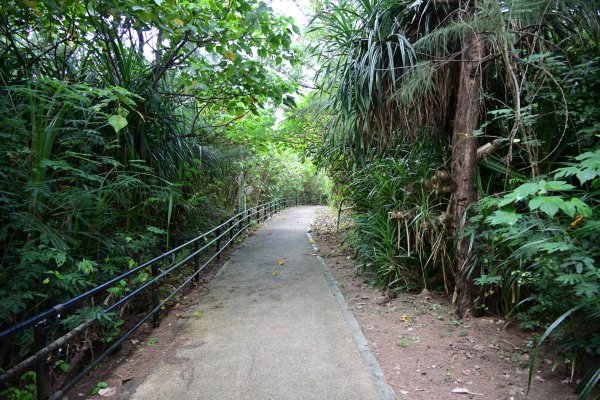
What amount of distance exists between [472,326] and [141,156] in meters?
4.50

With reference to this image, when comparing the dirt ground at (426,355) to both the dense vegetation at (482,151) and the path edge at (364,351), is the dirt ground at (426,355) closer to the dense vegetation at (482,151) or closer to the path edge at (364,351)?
the path edge at (364,351)

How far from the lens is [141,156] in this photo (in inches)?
183

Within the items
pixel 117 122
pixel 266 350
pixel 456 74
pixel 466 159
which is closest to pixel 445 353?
pixel 266 350

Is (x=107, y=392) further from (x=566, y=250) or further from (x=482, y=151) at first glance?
(x=482, y=151)

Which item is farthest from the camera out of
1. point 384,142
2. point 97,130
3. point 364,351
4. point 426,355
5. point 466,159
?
point 384,142

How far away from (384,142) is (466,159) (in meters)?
1.59

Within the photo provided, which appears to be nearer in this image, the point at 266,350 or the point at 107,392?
the point at 107,392

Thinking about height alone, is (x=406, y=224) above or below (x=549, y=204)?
below

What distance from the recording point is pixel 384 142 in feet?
18.1

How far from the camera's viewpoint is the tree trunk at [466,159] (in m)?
4.06

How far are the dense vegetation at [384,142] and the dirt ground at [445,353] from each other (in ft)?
0.90

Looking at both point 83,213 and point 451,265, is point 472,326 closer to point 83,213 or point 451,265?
point 451,265

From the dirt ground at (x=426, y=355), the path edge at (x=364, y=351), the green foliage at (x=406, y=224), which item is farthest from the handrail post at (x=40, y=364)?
the green foliage at (x=406, y=224)

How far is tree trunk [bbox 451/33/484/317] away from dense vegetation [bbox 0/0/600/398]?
0.02m
